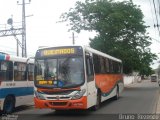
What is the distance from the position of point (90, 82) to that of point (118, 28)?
105 feet

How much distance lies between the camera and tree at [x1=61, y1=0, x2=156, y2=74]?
4875 cm

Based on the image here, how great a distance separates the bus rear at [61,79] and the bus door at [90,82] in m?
0.46

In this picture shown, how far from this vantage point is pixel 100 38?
49.8m

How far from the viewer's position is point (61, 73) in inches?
636

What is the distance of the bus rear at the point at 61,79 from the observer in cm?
1588

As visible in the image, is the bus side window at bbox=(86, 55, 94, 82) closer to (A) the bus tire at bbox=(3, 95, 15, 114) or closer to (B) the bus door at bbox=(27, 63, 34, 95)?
(A) the bus tire at bbox=(3, 95, 15, 114)

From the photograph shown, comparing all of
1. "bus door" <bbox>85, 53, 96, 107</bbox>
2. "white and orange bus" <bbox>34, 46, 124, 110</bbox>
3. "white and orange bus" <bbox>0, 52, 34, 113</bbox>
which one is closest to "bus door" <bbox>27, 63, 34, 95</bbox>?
"white and orange bus" <bbox>0, 52, 34, 113</bbox>

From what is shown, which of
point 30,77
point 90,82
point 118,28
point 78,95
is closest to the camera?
point 78,95

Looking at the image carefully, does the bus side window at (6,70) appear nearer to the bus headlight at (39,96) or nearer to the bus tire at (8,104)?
the bus tire at (8,104)

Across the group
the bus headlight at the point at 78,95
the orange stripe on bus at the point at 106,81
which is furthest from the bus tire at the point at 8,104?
the orange stripe on bus at the point at 106,81

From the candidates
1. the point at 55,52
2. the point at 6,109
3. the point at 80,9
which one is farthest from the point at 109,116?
the point at 80,9

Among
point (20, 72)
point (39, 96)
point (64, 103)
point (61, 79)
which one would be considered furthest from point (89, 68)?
point (20, 72)

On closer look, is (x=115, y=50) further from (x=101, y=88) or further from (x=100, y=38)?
(x=101, y=88)

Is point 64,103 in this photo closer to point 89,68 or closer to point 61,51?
point 89,68
